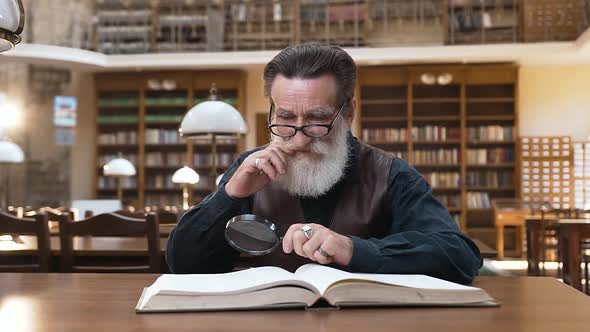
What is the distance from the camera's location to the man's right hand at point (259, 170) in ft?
5.49

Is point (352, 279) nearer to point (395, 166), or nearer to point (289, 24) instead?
point (395, 166)

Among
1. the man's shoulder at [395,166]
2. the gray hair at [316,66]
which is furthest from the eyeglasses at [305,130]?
the man's shoulder at [395,166]

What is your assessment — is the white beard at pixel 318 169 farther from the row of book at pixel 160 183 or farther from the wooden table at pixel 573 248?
the row of book at pixel 160 183

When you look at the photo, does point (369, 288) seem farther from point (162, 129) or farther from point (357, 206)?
point (162, 129)

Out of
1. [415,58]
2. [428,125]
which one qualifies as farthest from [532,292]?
[428,125]

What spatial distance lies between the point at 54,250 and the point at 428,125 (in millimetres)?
8139

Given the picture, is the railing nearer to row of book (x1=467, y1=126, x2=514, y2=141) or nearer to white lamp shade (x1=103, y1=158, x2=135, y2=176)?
row of book (x1=467, y1=126, x2=514, y2=141)

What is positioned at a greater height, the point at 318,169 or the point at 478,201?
the point at 318,169

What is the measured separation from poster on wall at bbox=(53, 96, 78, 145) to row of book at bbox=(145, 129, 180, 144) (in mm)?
1214

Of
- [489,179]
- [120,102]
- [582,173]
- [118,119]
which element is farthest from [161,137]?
[582,173]

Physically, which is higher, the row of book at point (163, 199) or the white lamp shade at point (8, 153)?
the white lamp shade at point (8, 153)

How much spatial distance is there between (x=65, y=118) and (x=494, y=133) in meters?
6.39

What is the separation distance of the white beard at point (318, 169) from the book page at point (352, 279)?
40 cm

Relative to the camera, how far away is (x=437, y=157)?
10555 mm
